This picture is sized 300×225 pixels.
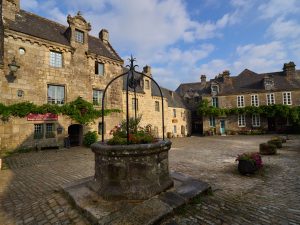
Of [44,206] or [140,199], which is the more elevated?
[140,199]

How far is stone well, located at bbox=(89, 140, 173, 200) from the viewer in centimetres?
405

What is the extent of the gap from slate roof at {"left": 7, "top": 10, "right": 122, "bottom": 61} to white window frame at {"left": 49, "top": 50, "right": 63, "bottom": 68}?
961mm

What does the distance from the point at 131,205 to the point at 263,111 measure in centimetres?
2810

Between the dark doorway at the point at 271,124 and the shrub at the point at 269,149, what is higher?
the dark doorway at the point at 271,124

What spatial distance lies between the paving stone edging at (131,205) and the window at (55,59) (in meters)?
12.6

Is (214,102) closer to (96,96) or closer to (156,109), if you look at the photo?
(156,109)

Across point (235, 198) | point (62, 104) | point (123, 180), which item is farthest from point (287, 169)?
point (62, 104)

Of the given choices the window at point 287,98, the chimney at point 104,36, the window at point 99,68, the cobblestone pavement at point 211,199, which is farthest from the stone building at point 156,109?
the window at point 287,98

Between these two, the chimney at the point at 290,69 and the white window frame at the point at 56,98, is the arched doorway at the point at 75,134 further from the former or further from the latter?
the chimney at the point at 290,69

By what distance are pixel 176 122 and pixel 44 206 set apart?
26.6 metres

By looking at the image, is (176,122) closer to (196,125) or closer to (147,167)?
(196,125)

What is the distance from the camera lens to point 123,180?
410cm

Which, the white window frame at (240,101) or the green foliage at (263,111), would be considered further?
the white window frame at (240,101)

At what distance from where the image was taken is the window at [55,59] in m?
14.6
